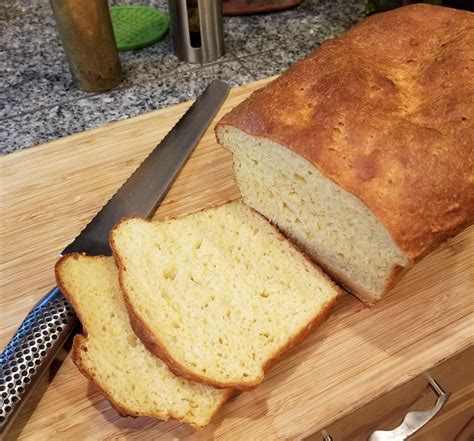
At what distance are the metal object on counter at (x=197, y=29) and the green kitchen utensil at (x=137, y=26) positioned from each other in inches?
8.5

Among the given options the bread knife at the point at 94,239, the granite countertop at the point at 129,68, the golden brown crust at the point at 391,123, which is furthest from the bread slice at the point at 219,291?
the granite countertop at the point at 129,68

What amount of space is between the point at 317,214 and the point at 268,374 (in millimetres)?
496

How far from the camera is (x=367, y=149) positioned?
4.76 feet

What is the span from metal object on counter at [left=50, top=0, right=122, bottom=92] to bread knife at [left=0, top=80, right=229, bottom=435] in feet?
1.96

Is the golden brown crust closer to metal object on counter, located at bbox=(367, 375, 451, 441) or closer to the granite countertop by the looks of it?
metal object on counter, located at bbox=(367, 375, 451, 441)

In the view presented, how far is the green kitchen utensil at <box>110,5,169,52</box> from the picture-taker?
2963 millimetres

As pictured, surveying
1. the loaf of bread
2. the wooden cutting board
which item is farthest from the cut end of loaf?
the wooden cutting board

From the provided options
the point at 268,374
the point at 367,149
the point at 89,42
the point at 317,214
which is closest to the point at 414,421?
the point at 268,374

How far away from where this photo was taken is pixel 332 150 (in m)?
1.46

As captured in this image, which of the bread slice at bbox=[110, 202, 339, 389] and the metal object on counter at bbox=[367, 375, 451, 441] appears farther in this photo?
the metal object on counter at bbox=[367, 375, 451, 441]

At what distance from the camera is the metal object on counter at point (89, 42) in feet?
7.59

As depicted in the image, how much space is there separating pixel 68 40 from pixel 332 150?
1.54 meters

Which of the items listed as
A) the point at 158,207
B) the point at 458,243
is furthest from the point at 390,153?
the point at 158,207

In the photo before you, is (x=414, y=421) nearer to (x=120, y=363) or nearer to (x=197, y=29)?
(x=120, y=363)
